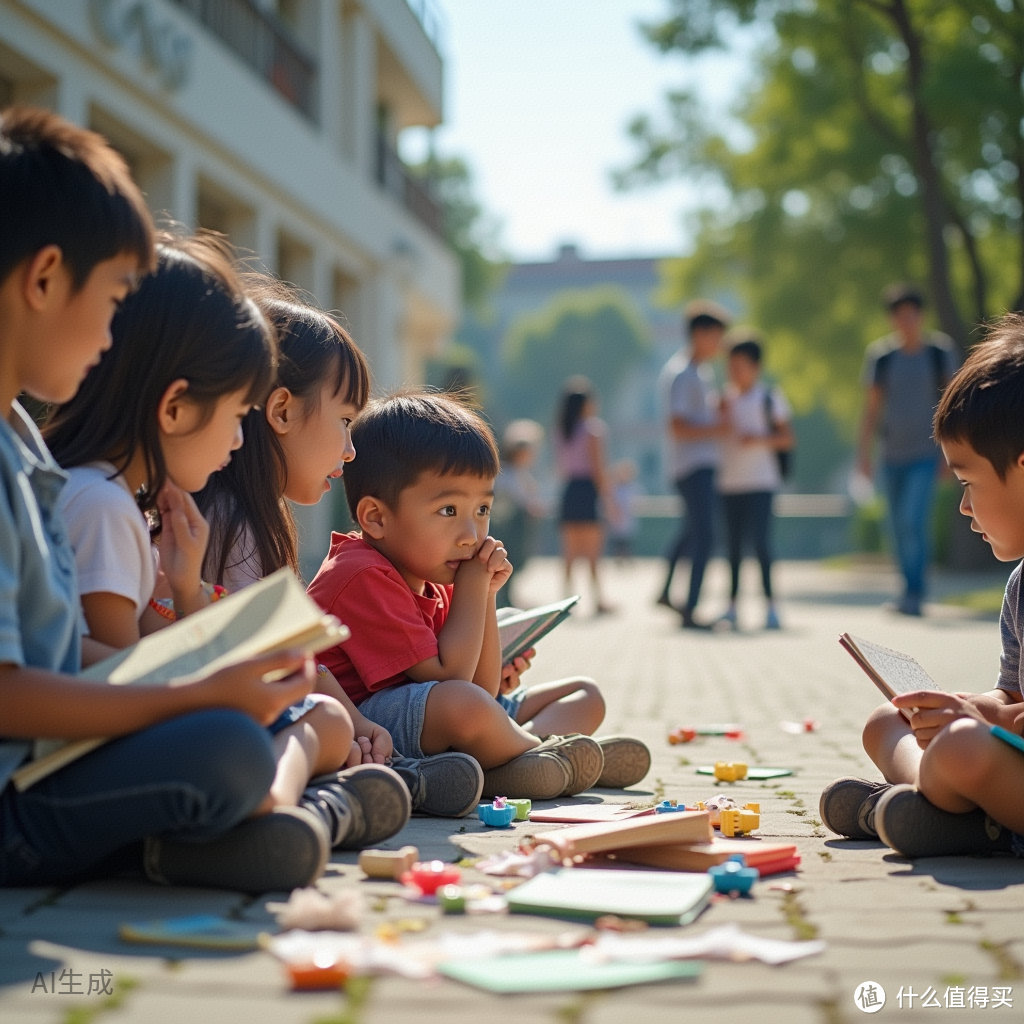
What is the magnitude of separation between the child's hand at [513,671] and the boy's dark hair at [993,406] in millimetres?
1514

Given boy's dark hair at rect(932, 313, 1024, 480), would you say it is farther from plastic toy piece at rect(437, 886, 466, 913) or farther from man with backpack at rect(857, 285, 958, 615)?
man with backpack at rect(857, 285, 958, 615)

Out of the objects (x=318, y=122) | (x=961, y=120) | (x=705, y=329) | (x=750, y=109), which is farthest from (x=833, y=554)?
(x=705, y=329)

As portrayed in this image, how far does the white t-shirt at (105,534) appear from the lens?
2.50 metres

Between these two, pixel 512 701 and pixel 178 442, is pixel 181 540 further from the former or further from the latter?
pixel 512 701

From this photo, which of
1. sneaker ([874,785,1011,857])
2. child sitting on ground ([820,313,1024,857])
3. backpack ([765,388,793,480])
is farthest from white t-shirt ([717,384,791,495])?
sneaker ([874,785,1011,857])

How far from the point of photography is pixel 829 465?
71500 millimetres

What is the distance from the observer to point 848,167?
2206 cm

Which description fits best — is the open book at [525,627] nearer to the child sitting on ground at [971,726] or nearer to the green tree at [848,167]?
the child sitting on ground at [971,726]

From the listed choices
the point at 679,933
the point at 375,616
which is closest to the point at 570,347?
the point at 375,616

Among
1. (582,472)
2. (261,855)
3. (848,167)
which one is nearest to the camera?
(261,855)

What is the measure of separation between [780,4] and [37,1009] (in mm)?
19607

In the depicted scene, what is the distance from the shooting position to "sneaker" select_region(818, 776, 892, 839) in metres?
3.04

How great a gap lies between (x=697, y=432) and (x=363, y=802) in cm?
791

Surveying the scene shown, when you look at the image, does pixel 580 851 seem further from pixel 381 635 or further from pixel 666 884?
pixel 381 635
